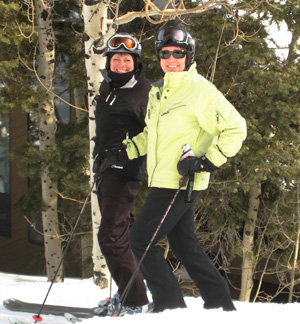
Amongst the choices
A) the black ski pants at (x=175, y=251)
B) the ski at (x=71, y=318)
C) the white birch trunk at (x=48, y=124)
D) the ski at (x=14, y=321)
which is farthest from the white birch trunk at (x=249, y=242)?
the ski at (x=14, y=321)

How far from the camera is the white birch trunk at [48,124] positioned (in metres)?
10.0

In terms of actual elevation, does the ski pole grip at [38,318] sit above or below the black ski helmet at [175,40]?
below

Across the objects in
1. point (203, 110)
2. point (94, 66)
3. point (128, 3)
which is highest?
point (128, 3)

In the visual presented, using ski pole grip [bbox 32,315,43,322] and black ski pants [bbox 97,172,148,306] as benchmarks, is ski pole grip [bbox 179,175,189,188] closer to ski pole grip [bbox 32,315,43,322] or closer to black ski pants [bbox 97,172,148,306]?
black ski pants [bbox 97,172,148,306]

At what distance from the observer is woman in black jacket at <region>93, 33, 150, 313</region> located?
3840 millimetres

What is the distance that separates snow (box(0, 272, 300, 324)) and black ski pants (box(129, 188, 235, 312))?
0.14 m

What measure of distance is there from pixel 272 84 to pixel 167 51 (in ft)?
18.9

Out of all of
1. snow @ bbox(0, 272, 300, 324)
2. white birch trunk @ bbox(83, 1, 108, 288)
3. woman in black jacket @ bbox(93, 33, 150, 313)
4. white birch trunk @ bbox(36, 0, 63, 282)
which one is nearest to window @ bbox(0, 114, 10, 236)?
white birch trunk @ bbox(36, 0, 63, 282)

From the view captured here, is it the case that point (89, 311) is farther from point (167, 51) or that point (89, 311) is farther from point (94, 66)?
point (94, 66)

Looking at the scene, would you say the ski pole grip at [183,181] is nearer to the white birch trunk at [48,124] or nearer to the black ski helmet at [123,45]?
the black ski helmet at [123,45]

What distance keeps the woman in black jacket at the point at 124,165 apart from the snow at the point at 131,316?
53 centimetres

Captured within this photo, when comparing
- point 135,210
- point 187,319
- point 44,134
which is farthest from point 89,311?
point 44,134

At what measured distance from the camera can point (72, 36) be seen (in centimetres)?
1105

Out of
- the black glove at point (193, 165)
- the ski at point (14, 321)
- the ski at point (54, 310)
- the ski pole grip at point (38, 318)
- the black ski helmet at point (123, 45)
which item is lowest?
the ski at point (54, 310)
